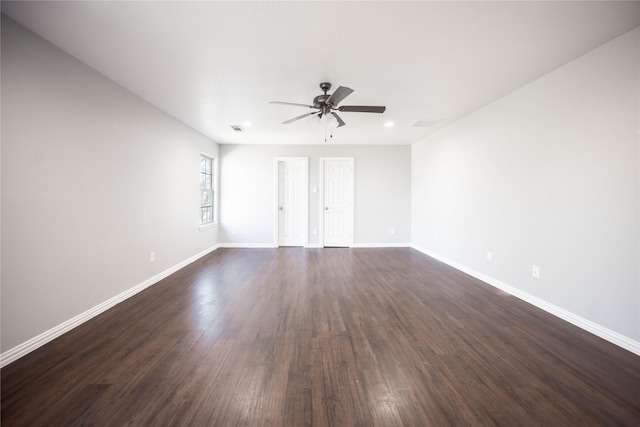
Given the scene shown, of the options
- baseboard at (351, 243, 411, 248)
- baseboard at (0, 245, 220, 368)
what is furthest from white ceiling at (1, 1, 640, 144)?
baseboard at (351, 243, 411, 248)

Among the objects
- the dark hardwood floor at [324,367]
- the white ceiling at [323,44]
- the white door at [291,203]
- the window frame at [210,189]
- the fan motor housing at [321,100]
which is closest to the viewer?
the dark hardwood floor at [324,367]

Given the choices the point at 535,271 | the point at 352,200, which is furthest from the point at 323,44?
the point at 352,200

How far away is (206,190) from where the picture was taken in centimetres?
557

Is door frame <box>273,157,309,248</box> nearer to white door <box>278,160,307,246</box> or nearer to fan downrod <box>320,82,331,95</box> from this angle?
white door <box>278,160,307,246</box>

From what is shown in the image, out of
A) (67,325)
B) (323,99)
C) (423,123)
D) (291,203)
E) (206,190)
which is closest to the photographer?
(67,325)

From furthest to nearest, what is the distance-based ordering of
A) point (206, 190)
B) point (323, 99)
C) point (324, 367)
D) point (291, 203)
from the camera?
point (291, 203)
point (206, 190)
point (323, 99)
point (324, 367)

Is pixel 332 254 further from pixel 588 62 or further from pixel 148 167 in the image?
pixel 588 62

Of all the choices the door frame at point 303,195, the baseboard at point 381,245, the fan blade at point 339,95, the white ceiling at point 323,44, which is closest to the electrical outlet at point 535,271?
the white ceiling at point 323,44

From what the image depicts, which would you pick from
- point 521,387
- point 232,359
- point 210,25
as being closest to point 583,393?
point 521,387

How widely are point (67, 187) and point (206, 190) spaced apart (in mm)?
3293

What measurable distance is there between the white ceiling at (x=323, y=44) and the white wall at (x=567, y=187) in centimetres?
28

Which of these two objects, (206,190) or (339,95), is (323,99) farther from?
(206,190)

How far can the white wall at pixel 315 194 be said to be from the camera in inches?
236

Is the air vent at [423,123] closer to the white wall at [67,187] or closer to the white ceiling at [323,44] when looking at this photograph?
the white ceiling at [323,44]
